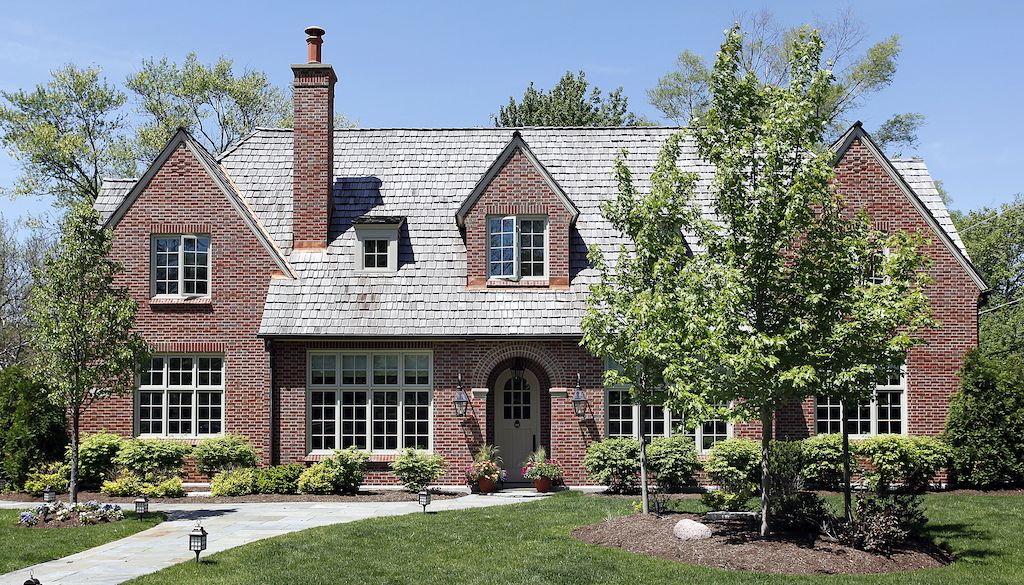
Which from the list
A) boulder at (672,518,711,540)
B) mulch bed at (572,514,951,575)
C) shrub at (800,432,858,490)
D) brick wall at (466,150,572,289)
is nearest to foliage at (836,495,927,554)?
mulch bed at (572,514,951,575)

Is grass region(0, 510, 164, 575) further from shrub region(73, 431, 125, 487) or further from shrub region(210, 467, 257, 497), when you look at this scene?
shrub region(73, 431, 125, 487)

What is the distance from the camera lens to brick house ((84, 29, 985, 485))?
865 inches

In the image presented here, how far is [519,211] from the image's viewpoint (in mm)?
22422

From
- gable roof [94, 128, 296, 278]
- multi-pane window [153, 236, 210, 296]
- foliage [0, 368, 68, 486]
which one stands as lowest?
foliage [0, 368, 68, 486]

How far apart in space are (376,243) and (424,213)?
1468 millimetres

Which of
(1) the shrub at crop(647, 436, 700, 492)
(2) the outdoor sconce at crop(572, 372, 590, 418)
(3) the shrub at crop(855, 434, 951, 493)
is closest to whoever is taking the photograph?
(1) the shrub at crop(647, 436, 700, 492)

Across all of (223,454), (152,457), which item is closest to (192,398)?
(152,457)

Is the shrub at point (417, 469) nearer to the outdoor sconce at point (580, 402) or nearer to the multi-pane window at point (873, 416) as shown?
the outdoor sconce at point (580, 402)

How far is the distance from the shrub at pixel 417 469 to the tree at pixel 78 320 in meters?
5.78

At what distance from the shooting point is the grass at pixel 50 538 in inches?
543

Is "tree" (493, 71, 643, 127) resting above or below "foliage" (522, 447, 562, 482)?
above

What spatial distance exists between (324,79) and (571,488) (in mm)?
11116

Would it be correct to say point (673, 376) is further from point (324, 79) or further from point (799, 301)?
point (324, 79)

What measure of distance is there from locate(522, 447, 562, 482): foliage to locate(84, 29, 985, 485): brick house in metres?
0.32
